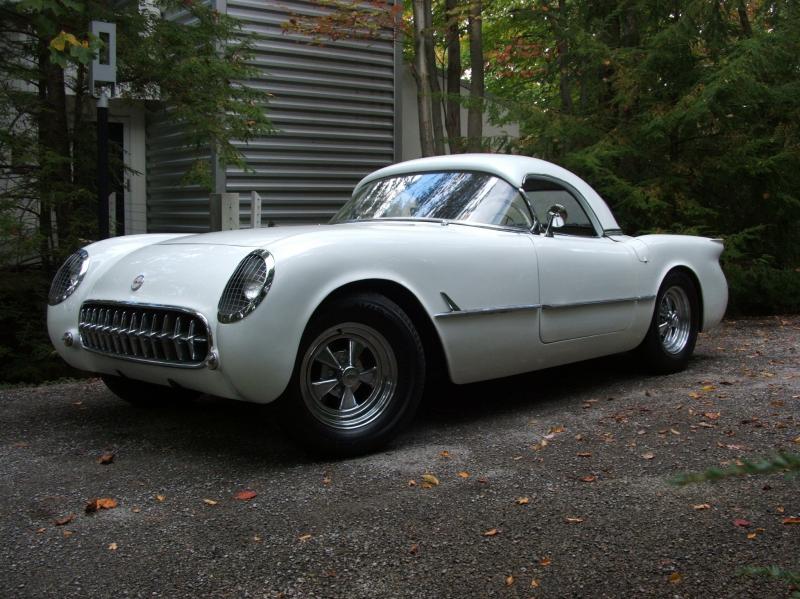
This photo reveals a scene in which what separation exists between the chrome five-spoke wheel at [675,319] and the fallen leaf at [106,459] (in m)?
3.79

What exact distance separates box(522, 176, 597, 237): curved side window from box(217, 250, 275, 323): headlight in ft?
6.70

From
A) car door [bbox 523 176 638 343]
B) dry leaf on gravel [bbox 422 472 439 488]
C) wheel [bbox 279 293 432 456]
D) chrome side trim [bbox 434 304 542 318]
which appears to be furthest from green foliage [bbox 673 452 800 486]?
car door [bbox 523 176 638 343]

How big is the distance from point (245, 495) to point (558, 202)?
2975 millimetres

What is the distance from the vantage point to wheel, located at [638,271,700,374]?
5.67 metres

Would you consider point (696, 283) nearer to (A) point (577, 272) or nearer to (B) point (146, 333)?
(A) point (577, 272)

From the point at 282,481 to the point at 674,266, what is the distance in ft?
11.4

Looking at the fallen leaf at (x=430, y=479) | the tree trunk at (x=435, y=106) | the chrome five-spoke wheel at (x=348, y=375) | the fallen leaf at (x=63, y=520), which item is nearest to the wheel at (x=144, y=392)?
the chrome five-spoke wheel at (x=348, y=375)

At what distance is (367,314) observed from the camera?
12.4 ft

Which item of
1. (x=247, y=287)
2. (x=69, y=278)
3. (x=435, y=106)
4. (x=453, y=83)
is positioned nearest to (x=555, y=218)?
(x=247, y=287)

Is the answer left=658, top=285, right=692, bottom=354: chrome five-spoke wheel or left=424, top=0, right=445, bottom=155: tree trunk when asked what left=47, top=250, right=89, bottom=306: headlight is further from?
left=424, top=0, right=445, bottom=155: tree trunk

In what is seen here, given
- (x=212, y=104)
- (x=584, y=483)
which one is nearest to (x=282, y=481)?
(x=584, y=483)

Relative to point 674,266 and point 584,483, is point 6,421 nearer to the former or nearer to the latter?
point 584,483

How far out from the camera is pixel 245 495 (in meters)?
3.33

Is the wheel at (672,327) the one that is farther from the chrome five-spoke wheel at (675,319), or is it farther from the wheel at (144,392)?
the wheel at (144,392)
